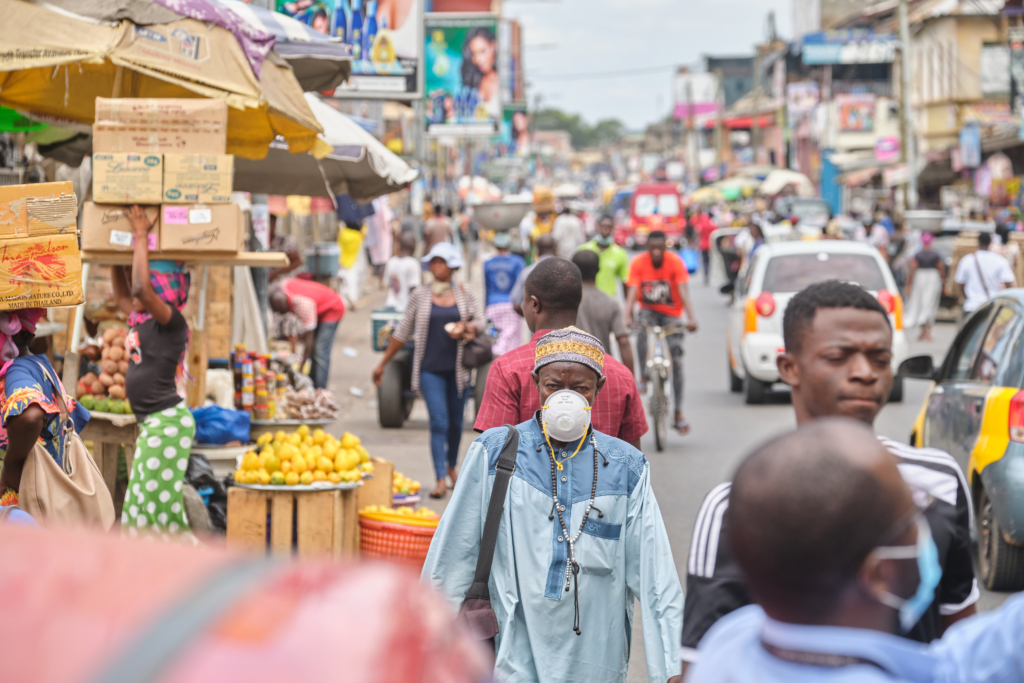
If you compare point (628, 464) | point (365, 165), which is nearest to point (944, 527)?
point (628, 464)

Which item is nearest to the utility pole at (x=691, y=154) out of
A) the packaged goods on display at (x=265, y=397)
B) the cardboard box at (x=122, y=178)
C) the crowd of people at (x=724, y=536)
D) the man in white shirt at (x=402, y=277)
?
the man in white shirt at (x=402, y=277)

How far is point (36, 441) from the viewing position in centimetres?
476

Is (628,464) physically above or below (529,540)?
above

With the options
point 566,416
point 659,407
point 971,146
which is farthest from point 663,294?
point 971,146

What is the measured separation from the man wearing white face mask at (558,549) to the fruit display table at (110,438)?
422 centimetres

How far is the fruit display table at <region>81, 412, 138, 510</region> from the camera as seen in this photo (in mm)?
7219

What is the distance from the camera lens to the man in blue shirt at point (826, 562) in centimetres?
159

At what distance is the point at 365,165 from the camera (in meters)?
10.1

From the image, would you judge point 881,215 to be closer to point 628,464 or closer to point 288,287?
point 288,287

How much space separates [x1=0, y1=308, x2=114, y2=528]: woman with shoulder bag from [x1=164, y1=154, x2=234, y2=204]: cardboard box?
4.24ft

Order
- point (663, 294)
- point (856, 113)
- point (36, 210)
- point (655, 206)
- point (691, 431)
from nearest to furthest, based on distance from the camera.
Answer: point (36, 210), point (663, 294), point (691, 431), point (655, 206), point (856, 113)

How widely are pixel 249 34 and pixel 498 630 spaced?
408cm

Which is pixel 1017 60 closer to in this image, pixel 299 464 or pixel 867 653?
pixel 299 464

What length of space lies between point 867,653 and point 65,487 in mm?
4147
